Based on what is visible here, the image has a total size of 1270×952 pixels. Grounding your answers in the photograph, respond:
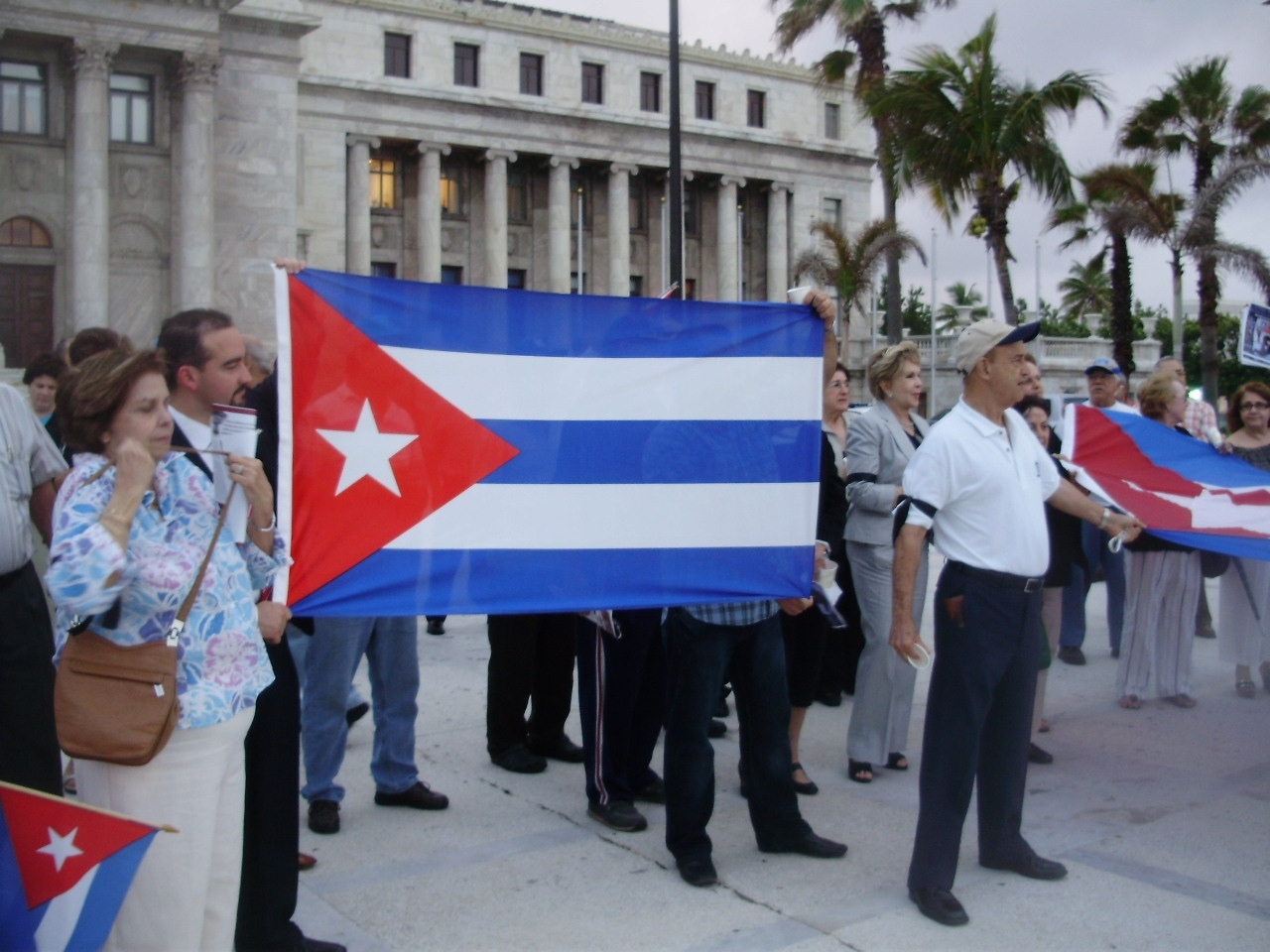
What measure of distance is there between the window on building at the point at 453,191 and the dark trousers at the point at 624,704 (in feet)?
159

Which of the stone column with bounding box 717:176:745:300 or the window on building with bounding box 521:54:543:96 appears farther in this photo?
the stone column with bounding box 717:176:745:300

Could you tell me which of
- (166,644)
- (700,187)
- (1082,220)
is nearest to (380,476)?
(166,644)

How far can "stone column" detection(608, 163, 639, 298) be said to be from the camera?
53.2 m

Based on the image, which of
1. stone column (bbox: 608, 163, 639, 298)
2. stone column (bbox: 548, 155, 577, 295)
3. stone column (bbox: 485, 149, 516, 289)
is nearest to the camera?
stone column (bbox: 485, 149, 516, 289)

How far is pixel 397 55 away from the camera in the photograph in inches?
1954

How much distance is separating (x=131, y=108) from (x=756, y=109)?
104 feet

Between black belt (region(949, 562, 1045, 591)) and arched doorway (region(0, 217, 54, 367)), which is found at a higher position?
arched doorway (region(0, 217, 54, 367))

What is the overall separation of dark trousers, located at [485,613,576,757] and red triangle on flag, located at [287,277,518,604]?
1815mm


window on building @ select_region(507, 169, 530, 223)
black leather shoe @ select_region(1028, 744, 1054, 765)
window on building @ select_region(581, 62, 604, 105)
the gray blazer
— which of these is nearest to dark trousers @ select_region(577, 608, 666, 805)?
the gray blazer

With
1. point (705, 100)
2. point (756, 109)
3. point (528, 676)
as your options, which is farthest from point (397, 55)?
point (528, 676)

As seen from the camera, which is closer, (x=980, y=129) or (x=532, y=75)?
(x=980, y=129)

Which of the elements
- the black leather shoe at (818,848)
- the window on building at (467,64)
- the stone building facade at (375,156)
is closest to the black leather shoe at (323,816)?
the black leather shoe at (818,848)

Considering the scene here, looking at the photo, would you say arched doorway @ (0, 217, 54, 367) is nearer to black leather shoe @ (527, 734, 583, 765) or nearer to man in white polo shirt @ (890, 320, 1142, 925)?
black leather shoe @ (527, 734, 583, 765)

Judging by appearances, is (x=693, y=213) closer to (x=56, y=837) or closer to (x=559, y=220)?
(x=559, y=220)
